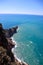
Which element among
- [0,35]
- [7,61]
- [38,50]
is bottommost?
[38,50]

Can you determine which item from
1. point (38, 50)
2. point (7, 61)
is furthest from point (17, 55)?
point (7, 61)

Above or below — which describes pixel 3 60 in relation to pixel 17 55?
above

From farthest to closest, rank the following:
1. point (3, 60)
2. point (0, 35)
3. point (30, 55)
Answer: point (30, 55) → point (0, 35) → point (3, 60)

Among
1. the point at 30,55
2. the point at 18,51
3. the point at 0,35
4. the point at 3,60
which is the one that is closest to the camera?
the point at 3,60

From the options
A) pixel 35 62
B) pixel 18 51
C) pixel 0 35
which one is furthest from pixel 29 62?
pixel 0 35

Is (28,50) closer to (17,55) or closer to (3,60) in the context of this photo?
(17,55)

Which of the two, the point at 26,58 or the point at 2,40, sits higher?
the point at 2,40

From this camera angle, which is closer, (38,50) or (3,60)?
(3,60)

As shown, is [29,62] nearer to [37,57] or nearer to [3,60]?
[37,57]

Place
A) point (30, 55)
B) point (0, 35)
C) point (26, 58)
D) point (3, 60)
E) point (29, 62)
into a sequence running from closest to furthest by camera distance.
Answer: point (3, 60) < point (0, 35) < point (29, 62) < point (26, 58) < point (30, 55)
